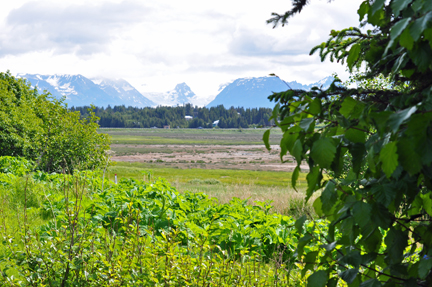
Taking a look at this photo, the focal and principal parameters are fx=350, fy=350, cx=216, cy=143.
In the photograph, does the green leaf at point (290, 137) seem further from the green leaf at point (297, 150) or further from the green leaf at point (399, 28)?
the green leaf at point (399, 28)

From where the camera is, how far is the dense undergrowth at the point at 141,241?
10.6 ft

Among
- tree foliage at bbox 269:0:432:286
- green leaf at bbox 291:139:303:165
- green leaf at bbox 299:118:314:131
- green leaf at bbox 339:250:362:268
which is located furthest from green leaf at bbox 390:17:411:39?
green leaf at bbox 339:250:362:268

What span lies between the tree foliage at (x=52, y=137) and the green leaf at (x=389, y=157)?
15371mm

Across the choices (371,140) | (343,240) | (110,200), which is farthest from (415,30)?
(110,200)

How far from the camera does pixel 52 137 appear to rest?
16266 mm

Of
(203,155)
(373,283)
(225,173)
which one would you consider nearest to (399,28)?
(373,283)

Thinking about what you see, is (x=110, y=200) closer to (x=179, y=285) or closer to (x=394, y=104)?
(x=179, y=285)

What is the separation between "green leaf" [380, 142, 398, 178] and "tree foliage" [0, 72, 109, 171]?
1537cm

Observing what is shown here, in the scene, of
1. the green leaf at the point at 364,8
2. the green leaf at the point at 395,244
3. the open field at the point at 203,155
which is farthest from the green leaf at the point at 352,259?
the open field at the point at 203,155

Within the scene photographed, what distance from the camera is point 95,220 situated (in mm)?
5074

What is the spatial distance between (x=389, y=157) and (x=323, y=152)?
0.24 m

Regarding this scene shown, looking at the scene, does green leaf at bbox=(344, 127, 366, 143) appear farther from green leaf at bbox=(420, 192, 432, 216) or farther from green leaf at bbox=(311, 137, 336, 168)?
green leaf at bbox=(420, 192, 432, 216)

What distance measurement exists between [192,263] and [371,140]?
252 centimetres

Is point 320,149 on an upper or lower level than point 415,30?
lower
